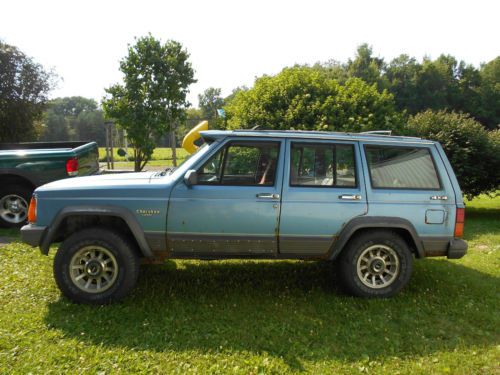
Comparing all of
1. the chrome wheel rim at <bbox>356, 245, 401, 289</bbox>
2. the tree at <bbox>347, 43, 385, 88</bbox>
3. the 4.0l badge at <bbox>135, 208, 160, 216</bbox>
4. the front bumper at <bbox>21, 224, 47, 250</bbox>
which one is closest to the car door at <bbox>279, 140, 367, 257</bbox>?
the chrome wheel rim at <bbox>356, 245, 401, 289</bbox>

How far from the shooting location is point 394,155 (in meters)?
4.41

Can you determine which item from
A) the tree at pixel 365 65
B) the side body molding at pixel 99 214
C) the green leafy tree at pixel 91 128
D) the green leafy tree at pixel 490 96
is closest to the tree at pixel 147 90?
the side body molding at pixel 99 214

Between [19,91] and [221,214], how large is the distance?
19.3m

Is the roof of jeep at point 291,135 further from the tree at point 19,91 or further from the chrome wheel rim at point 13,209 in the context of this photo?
the tree at point 19,91

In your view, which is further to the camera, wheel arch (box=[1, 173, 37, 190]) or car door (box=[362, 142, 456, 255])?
wheel arch (box=[1, 173, 37, 190])

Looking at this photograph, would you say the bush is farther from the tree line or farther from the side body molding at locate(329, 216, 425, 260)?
the side body molding at locate(329, 216, 425, 260)

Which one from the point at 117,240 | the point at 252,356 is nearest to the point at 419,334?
the point at 252,356

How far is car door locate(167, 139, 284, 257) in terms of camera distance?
401 centimetres

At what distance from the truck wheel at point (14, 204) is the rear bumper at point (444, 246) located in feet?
21.9

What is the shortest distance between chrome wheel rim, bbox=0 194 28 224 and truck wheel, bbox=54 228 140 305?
3.84 m

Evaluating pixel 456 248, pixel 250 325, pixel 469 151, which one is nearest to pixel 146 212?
pixel 250 325

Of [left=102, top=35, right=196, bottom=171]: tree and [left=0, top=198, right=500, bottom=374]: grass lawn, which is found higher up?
[left=102, top=35, right=196, bottom=171]: tree

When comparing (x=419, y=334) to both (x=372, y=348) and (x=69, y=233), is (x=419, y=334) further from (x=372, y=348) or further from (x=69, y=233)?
(x=69, y=233)

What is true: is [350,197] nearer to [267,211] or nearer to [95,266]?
[267,211]
